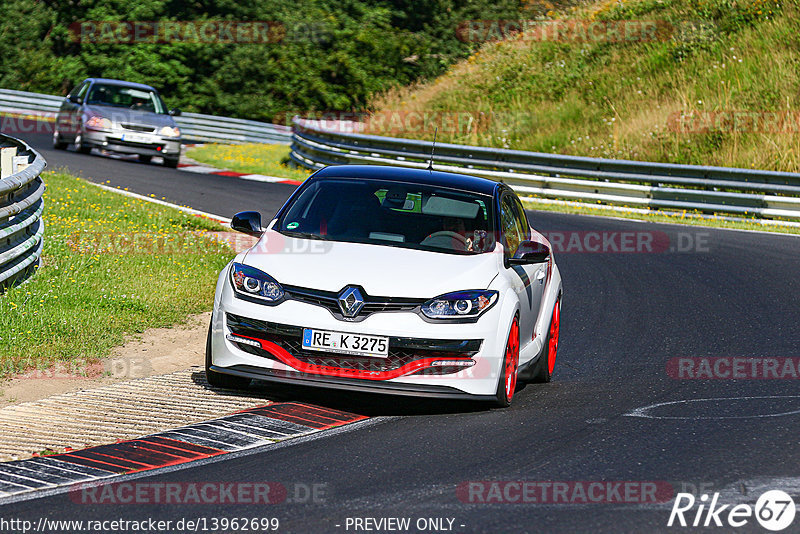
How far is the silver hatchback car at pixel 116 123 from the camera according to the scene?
977 inches

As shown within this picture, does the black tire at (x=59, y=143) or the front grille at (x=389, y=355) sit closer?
the front grille at (x=389, y=355)

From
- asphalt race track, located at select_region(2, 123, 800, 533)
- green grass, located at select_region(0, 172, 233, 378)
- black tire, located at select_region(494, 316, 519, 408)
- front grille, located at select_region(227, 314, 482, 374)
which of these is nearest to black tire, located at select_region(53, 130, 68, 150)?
green grass, located at select_region(0, 172, 233, 378)

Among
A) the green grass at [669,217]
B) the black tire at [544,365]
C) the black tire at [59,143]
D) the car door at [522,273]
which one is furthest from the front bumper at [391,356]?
the black tire at [59,143]

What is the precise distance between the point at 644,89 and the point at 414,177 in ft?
75.0

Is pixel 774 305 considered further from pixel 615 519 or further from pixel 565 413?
pixel 615 519

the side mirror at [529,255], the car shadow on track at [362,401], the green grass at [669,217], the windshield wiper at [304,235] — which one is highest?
the side mirror at [529,255]

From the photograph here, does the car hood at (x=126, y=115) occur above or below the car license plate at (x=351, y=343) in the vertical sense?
above

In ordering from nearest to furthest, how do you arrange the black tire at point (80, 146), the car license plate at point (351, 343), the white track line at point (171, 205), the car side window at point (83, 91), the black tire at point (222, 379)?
1. the car license plate at point (351, 343)
2. the black tire at point (222, 379)
3. the white track line at point (171, 205)
4. the black tire at point (80, 146)
5. the car side window at point (83, 91)

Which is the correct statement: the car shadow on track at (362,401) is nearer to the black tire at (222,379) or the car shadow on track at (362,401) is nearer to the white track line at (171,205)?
the black tire at (222,379)

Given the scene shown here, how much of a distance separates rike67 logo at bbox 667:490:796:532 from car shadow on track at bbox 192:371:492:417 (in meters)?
2.31

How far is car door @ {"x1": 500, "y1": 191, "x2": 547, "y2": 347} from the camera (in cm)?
786

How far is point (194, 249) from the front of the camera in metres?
13.4

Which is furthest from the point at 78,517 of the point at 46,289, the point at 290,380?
the point at 46,289

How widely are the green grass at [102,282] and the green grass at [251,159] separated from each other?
31.6 feet
